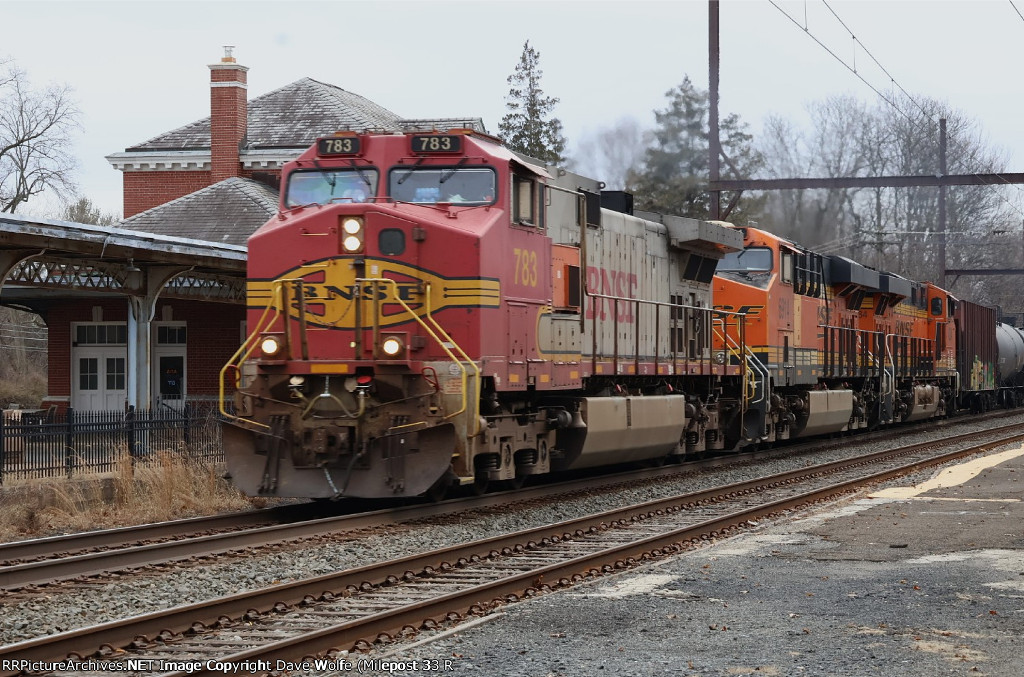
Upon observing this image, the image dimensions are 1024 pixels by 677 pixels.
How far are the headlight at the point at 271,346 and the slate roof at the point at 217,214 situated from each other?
18.6 meters

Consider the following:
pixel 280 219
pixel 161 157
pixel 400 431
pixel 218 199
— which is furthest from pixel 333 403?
pixel 161 157

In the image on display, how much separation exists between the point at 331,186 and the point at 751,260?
35.5 feet

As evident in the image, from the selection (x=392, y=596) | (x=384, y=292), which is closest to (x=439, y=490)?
(x=384, y=292)

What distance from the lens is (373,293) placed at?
40.9 ft

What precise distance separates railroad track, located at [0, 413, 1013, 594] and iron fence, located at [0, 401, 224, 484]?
236 centimetres

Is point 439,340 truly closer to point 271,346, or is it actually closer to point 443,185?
point 271,346

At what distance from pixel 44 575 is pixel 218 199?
2474cm

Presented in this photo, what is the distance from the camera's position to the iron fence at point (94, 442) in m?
15.3

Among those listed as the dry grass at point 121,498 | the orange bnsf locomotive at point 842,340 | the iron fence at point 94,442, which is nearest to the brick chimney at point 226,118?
the iron fence at point 94,442

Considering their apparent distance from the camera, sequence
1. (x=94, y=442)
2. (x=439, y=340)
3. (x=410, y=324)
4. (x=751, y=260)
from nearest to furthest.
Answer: (x=439, y=340)
(x=410, y=324)
(x=94, y=442)
(x=751, y=260)

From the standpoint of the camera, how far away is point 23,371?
55.1 meters

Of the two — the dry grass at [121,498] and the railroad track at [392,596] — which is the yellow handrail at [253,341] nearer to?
the dry grass at [121,498]

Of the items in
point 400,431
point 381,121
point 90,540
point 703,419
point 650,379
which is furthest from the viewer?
point 381,121

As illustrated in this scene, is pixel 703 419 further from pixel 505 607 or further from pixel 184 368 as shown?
pixel 184 368
